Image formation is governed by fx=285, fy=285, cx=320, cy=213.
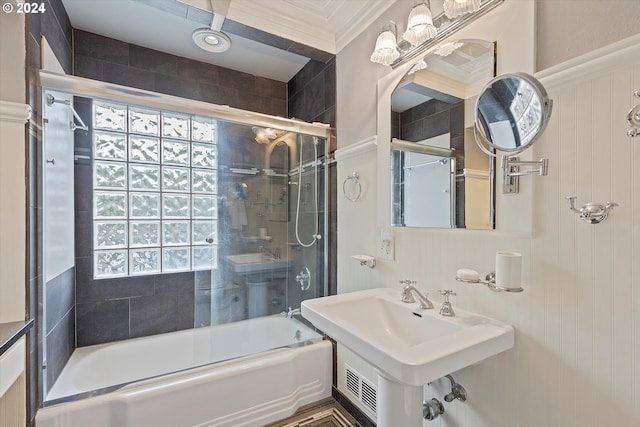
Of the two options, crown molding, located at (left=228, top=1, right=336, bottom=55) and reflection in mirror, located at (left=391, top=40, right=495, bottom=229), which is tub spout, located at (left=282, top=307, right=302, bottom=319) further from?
crown molding, located at (left=228, top=1, right=336, bottom=55)

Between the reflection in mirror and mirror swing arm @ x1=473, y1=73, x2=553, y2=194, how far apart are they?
9 centimetres

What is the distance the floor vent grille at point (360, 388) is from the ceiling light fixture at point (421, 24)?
1817 mm

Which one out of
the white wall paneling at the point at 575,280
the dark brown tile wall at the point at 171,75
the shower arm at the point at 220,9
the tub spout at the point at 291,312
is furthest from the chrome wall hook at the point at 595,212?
the dark brown tile wall at the point at 171,75

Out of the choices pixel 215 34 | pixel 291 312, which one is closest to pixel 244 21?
pixel 215 34

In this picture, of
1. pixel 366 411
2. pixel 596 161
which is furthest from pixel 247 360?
pixel 596 161

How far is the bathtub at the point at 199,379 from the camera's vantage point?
134 centimetres

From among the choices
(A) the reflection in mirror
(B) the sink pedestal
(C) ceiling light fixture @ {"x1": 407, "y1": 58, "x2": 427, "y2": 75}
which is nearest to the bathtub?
(B) the sink pedestal

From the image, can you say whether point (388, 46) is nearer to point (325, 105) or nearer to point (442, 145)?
point (442, 145)

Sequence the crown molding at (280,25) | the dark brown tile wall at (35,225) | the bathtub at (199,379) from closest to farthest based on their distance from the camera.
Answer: the dark brown tile wall at (35,225), the bathtub at (199,379), the crown molding at (280,25)

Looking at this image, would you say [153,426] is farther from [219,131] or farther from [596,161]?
[596,161]

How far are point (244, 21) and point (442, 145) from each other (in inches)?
55.0

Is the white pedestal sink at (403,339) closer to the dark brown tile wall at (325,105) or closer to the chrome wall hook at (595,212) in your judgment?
the chrome wall hook at (595,212)

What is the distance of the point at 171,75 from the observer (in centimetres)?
235

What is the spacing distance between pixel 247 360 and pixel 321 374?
537mm
